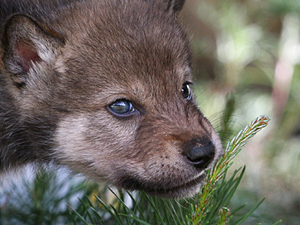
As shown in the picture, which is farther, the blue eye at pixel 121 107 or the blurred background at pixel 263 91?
the blurred background at pixel 263 91

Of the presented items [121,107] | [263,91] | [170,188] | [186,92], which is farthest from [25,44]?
[263,91]

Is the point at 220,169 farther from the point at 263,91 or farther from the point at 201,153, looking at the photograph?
the point at 263,91

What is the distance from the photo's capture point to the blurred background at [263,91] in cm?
404

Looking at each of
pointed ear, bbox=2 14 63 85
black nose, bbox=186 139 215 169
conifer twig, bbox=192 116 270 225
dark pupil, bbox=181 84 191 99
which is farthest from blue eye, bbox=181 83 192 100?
conifer twig, bbox=192 116 270 225

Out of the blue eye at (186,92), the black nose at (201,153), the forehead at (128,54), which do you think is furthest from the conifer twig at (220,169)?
the blue eye at (186,92)

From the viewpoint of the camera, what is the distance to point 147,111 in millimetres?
2676

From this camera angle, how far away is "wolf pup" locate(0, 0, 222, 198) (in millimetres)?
2490

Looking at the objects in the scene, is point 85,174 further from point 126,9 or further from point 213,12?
point 213,12

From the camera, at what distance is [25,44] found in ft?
9.16

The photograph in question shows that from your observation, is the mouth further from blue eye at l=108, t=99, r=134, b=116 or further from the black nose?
blue eye at l=108, t=99, r=134, b=116

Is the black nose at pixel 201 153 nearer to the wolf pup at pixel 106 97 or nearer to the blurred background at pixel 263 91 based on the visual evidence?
the wolf pup at pixel 106 97

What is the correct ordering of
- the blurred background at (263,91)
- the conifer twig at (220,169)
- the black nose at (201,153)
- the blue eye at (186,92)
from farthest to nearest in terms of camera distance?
the blurred background at (263,91), the blue eye at (186,92), the black nose at (201,153), the conifer twig at (220,169)

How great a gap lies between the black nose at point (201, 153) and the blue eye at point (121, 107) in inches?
21.2

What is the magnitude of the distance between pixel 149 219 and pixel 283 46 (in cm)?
358
